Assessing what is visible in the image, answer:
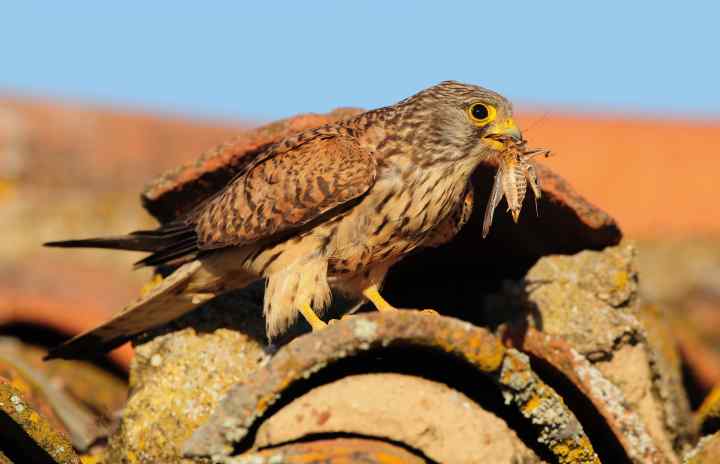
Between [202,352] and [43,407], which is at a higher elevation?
[202,352]

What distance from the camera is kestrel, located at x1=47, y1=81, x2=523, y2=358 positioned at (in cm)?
432

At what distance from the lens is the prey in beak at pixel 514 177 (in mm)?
3906

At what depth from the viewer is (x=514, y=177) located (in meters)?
4.05

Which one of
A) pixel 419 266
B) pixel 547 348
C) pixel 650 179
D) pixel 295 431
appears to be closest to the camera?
pixel 295 431

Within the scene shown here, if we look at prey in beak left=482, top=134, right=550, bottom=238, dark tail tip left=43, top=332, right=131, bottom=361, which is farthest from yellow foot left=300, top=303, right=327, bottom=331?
dark tail tip left=43, top=332, right=131, bottom=361

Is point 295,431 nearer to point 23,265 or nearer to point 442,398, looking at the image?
point 442,398

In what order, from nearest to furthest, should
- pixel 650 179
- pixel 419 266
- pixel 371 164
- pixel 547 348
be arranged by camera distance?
pixel 547 348 → pixel 371 164 → pixel 419 266 → pixel 650 179

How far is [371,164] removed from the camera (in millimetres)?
4371

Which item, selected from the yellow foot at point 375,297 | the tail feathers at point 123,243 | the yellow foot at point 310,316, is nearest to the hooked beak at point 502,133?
the yellow foot at point 375,297

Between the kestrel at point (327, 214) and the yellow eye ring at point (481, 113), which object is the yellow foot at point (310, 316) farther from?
the yellow eye ring at point (481, 113)

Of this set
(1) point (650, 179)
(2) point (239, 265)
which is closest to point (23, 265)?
(2) point (239, 265)

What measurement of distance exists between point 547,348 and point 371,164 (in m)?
1.08

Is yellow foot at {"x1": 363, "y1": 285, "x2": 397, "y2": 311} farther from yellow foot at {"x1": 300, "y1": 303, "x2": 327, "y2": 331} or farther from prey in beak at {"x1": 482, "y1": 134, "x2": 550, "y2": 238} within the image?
prey in beak at {"x1": 482, "y1": 134, "x2": 550, "y2": 238}

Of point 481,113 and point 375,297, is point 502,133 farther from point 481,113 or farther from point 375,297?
point 375,297
